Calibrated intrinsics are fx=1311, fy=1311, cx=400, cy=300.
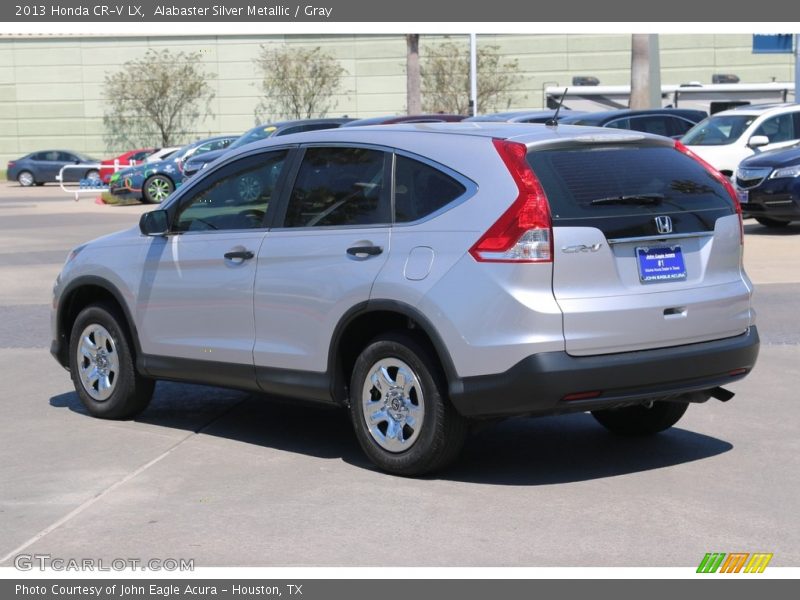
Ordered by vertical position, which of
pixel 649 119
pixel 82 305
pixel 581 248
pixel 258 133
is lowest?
pixel 82 305

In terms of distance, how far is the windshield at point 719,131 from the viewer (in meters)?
22.3

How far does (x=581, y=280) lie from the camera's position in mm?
6211

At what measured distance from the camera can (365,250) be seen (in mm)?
6723

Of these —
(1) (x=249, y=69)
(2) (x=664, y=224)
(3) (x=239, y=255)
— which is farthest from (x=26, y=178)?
(2) (x=664, y=224)

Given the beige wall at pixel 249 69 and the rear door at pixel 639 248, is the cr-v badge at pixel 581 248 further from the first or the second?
the beige wall at pixel 249 69

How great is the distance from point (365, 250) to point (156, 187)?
83.0 feet

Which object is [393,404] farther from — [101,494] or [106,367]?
[106,367]

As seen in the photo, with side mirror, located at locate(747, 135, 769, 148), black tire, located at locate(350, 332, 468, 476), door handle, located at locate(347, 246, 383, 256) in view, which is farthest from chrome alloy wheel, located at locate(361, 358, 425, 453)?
side mirror, located at locate(747, 135, 769, 148)

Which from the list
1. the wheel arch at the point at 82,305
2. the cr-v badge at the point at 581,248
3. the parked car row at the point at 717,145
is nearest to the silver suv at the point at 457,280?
the cr-v badge at the point at 581,248

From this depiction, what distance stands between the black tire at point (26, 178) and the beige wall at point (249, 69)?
13.7 meters

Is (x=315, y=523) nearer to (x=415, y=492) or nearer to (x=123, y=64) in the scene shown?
(x=415, y=492)

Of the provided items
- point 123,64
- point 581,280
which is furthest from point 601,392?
point 123,64

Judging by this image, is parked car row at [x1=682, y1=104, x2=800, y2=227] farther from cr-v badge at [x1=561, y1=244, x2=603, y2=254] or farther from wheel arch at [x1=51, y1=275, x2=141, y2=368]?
cr-v badge at [x1=561, y1=244, x2=603, y2=254]

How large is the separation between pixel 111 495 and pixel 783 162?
47.9 feet
